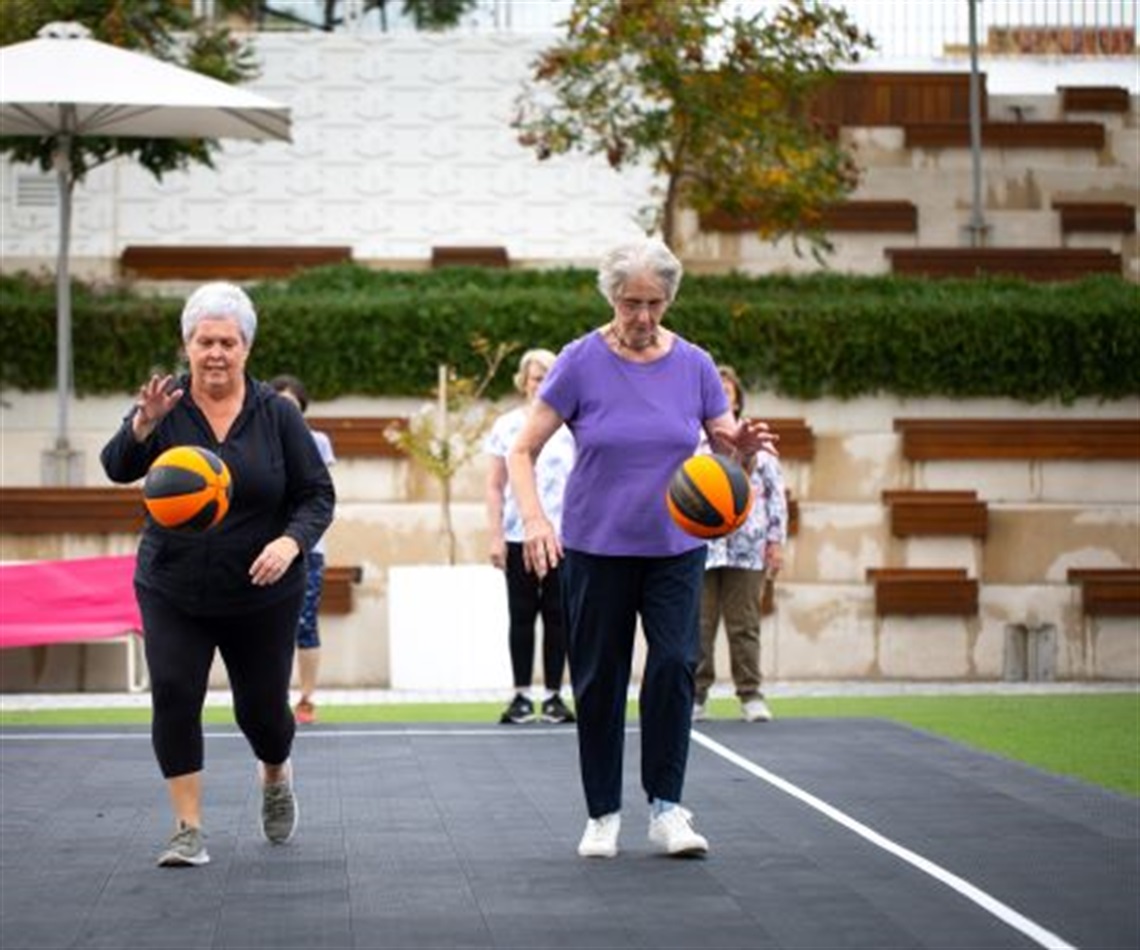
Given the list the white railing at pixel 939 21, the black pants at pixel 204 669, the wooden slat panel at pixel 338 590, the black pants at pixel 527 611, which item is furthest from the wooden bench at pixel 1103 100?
the black pants at pixel 204 669

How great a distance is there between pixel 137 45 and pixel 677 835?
16049 millimetres

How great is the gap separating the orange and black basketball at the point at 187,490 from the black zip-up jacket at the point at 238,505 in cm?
20

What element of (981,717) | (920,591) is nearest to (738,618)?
(981,717)

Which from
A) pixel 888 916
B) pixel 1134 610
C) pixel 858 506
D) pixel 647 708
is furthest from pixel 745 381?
pixel 888 916

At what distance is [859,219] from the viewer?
86.0ft

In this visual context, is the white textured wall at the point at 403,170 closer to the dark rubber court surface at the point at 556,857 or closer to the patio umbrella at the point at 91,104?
the patio umbrella at the point at 91,104

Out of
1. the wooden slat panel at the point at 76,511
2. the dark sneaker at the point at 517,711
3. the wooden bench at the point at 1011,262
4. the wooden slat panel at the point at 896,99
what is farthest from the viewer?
the wooden slat panel at the point at 896,99

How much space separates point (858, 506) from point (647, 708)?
11430 millimetres

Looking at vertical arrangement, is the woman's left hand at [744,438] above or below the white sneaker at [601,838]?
above

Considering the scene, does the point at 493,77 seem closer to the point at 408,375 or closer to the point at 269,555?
the point at 408,375

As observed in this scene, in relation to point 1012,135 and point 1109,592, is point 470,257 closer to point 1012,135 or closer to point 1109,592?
point 1012,135

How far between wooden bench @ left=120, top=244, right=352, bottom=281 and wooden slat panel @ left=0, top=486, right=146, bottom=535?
5341 millimetres

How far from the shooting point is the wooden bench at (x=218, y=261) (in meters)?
26.1

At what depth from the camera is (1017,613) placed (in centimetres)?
2102
